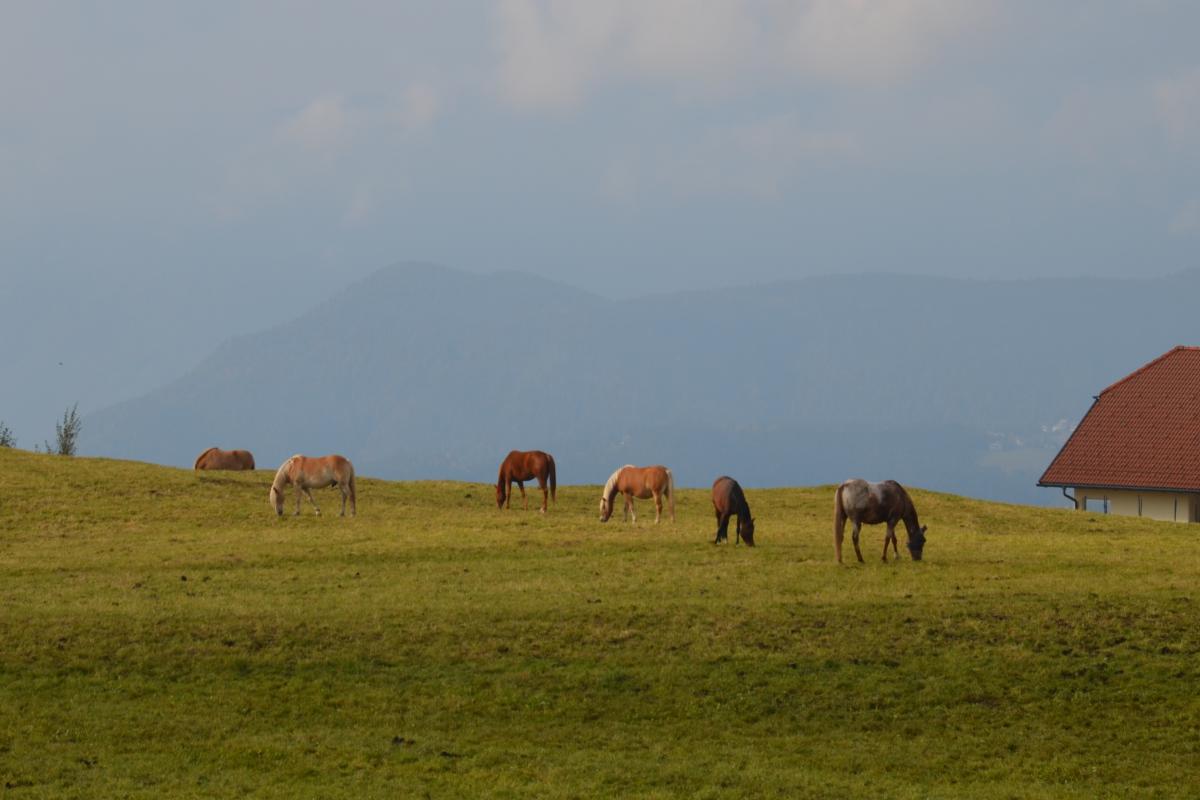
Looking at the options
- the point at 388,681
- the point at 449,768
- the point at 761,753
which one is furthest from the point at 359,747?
the point at 761,753

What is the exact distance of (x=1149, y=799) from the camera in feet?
57.0

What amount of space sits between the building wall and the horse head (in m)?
34.8

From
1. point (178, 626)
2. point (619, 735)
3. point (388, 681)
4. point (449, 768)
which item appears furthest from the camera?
point (178, 626)

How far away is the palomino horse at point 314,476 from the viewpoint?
41500 millimetres

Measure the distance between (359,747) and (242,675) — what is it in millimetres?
4091

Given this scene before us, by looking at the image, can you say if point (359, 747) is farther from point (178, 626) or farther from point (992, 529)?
point (992, 529)

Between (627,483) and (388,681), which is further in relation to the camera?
(627,483)

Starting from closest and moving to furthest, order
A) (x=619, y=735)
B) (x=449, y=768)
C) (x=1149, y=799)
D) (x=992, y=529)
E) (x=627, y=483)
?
(x=1149, y=799) < (x=449, y=768) < (x=619, y=735) < (x=627, y=483) < (x=992, y=529)

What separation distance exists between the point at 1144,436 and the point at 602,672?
164 ft

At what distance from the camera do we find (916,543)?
30.1 metres

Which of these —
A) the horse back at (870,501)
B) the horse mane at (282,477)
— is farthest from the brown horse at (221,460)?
the horse back at (870,501)

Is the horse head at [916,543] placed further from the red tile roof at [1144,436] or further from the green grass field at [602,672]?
the red tile roof at [1144,436]

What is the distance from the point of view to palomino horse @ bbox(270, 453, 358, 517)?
41500 mm

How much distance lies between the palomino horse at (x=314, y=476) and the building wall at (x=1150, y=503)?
3466cm
